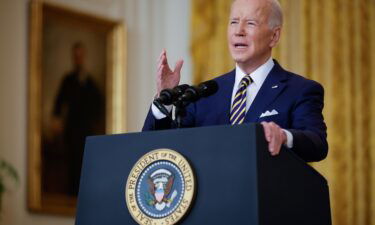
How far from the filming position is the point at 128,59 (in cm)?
956

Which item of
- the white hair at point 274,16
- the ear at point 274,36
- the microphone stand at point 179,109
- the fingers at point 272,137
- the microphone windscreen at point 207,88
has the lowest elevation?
the fingers at point 272,137

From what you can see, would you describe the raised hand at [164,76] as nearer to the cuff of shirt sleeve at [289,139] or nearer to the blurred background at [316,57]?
the cuff of shirt sleeve at [289,139]

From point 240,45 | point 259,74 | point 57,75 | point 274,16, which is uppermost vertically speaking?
point 57,75

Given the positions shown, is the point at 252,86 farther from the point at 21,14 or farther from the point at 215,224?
the point at 21,14

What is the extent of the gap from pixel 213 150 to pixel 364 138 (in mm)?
7016

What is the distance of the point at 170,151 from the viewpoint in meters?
3.07

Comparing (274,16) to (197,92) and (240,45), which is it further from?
(197,92)

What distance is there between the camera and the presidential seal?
3008mm

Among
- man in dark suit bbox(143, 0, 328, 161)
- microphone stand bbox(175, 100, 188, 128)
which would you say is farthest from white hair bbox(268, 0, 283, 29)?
microphone stand bbox(175, 100, 188, 128)

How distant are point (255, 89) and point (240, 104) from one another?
0.14m

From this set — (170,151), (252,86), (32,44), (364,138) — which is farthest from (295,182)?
(364,138)

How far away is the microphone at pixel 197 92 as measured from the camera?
3.35 meters

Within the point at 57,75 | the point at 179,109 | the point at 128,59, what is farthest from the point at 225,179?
the point at 128,59

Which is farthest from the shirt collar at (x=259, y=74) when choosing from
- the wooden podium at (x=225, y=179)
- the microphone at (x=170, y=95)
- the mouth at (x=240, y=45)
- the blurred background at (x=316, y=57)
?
the blurred background at (x=316, y=57)
